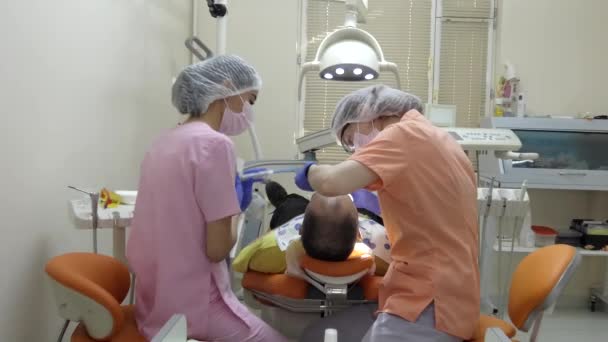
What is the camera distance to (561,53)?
3830 millimetres

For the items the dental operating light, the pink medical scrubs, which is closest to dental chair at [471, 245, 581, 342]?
the pink medical scrubs

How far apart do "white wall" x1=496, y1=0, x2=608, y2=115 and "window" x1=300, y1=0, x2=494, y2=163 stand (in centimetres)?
26

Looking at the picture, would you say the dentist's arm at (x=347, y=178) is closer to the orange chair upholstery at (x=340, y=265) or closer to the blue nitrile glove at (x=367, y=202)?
the orange chair upholstery at (x=340, y=265)

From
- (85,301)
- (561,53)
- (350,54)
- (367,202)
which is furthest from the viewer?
(561,53)

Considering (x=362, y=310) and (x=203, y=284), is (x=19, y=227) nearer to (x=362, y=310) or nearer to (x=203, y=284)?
(x=203, y=284)

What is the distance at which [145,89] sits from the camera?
9.39 ft

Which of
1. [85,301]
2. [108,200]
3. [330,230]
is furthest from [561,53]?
[85,301]

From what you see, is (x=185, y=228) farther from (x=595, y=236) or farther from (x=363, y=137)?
(x=595, y=236)

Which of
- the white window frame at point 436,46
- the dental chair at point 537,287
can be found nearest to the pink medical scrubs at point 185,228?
the dental chair at point 537,287

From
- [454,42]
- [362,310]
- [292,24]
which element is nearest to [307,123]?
[292,24]

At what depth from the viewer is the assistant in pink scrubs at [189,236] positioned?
1408 millimetres

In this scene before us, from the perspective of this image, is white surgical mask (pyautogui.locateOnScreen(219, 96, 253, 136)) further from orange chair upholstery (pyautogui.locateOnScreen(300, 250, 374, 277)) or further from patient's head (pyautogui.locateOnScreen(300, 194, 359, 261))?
orange chair upholstery (pyautogui.locateOnScreen(300, 250, 374, 277))

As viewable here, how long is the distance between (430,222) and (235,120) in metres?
→ 0.75

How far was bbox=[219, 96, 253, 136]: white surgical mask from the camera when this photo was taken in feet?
5.65
